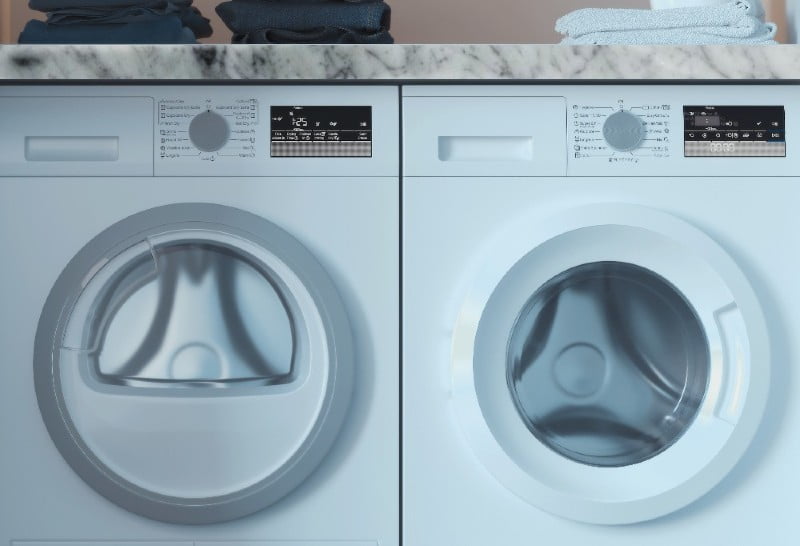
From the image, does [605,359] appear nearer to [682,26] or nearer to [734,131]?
[734,131]

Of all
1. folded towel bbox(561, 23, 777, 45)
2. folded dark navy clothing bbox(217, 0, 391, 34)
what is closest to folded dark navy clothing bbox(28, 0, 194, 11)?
folded dark navy clothing bbox(217, 0, 391, 34)

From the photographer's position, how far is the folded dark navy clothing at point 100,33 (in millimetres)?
1318

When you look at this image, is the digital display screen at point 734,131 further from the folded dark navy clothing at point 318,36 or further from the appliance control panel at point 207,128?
the appliance control panel at point 207,128

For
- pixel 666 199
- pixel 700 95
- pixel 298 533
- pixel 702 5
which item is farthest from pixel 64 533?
pixel 702 5

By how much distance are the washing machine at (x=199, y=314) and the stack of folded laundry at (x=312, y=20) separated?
0.17 m

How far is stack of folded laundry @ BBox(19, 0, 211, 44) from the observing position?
51.8 inches

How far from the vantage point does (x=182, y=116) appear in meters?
1.20

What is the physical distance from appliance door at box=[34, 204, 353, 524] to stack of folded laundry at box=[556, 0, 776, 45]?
0.55 meters

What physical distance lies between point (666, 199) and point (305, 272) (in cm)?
50

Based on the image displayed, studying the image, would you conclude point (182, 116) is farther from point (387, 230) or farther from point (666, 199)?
point (666, 199)

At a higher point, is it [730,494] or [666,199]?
[666,199]

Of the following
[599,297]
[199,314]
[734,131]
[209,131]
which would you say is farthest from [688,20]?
[199,314]

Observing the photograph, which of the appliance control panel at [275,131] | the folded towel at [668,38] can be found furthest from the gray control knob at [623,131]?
the appliance control panel at [275,131]

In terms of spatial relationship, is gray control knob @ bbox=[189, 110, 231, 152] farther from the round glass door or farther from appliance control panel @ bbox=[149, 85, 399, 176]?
the round glass door
